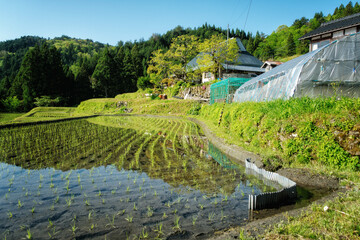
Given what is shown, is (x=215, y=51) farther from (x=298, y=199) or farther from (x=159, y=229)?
(x=159, y=229)

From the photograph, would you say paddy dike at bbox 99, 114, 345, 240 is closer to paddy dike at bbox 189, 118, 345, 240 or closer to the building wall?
paddy dike at bbox 189, 118, 345, 240

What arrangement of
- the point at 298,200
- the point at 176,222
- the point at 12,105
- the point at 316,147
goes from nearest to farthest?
the point at 176,222 → the point at 298,200 → the point at 316,147 → the point at 12,105

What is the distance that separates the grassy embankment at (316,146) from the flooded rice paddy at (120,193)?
0.96 m

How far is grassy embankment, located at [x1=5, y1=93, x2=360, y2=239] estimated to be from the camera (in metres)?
2.45

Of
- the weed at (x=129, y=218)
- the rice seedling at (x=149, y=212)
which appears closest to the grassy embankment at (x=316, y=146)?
the rice seedling at (x=149, y=212)

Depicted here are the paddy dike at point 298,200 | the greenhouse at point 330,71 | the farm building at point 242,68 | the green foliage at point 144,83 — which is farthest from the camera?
the green foliage at point 144,83

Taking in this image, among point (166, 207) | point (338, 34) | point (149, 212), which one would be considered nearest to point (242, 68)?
point (338, 34)

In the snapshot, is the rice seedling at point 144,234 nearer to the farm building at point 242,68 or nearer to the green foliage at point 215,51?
the green foliage at point 215,51

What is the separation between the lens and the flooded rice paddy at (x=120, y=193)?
118 inches

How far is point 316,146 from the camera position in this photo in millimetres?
4875

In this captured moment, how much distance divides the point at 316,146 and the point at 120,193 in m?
4.53

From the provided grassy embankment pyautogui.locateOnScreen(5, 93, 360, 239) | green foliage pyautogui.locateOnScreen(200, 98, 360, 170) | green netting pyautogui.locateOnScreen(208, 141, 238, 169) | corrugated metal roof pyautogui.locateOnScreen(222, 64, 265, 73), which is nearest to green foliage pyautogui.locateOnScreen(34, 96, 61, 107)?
corrugated metal roof pyautogui.locateOnScreen(222, 64, 265, 73)


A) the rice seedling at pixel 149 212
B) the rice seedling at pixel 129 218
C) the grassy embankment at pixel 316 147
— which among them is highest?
the grassy embankment at pixel 316 147

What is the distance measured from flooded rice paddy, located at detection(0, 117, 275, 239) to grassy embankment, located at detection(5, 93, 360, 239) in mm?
956
